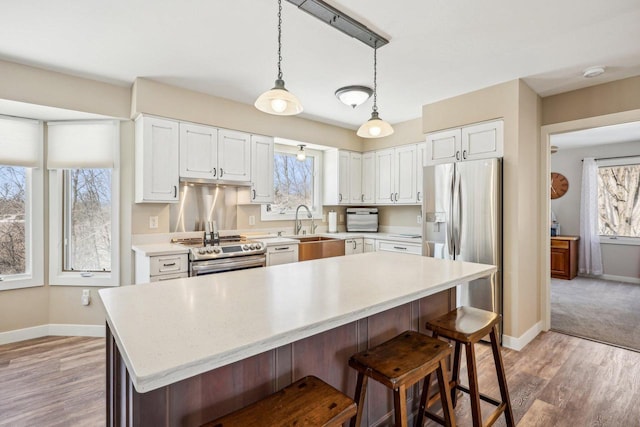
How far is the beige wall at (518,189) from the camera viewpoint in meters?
3.02

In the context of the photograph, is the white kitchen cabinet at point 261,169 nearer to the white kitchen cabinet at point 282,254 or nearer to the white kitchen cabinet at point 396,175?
the white kitchen cabinet at point 282,254

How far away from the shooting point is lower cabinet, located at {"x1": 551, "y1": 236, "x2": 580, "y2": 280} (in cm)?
575

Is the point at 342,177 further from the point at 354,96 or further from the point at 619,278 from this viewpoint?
the point at 619,278

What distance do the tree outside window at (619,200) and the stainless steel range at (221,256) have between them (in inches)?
246

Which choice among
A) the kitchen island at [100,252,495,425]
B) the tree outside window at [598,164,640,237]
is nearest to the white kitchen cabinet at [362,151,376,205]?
the kitchen island at [100,252,495,425]

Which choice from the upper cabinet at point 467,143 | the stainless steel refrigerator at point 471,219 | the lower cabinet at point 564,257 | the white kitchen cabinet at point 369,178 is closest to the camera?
the stainless steel refrigerator at point 471,219

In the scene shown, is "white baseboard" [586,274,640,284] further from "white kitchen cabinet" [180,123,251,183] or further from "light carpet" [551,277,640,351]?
"white kitchen cabinet" [180,123,251,183]

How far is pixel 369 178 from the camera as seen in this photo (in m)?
5.04

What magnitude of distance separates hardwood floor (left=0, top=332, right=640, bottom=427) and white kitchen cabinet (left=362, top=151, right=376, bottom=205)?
100 inches

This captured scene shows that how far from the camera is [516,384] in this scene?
2418 mm

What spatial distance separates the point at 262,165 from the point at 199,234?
3.61ft

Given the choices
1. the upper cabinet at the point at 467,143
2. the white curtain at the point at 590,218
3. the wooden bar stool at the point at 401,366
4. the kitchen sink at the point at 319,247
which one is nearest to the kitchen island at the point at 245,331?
the wooden bar stool at the point at 401,366

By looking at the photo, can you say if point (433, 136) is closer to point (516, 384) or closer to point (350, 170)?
point (350, 170)

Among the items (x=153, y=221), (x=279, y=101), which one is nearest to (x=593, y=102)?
(x=279, y=101)
